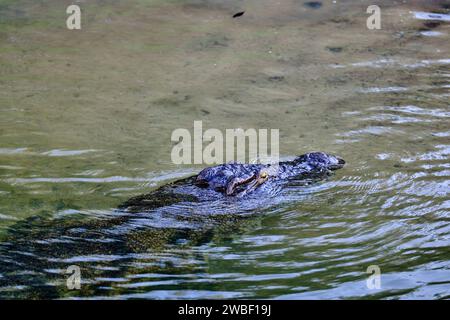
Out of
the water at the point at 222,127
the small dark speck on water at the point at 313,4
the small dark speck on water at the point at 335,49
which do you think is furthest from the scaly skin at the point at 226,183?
the small dark speck on water at the point at 313,4

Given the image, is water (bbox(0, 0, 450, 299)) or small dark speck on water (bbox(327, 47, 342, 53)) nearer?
water (bbox(0, 0, 450, 299))

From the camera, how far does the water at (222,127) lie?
5.07 metres

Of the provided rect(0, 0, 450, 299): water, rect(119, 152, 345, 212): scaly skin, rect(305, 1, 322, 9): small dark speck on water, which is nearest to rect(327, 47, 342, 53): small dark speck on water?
rect(0, 0, 450, 299): water

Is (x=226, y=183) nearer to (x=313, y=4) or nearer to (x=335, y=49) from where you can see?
(x=335, y=49)

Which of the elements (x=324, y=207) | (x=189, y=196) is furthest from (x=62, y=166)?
(x=324, y=207)

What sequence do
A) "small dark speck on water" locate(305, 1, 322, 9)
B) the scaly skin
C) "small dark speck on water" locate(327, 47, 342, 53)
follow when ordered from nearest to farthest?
the scaly skin
"small dark speck on water" locate(327, 47, 342, 53)
"small dark speck on water" locate(305, 1, 322, 9)

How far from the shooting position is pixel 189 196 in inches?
243

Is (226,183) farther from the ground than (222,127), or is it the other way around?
(222,127)

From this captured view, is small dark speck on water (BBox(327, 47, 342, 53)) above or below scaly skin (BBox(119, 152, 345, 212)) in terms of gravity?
above

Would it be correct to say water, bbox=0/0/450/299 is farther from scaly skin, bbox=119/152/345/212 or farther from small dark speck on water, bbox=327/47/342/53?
scaly skin, bbox=119/152/345/212

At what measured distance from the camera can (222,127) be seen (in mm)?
8047

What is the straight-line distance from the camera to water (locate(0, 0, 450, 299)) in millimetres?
5074

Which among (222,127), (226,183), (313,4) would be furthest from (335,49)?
(226,183)
